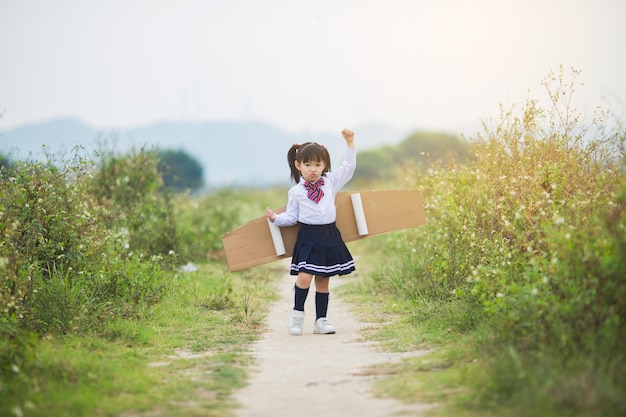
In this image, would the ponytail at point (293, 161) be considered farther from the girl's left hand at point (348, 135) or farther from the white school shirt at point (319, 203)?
the girl's left hand at point (348, 135)

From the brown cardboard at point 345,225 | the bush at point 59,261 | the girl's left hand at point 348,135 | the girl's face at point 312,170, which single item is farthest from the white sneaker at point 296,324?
the girl's left hand at point 348,135

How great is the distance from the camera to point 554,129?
25.1 ft

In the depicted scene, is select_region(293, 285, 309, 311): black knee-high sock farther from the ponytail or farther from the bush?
the bush

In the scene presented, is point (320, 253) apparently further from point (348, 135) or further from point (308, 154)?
point (348, 135)

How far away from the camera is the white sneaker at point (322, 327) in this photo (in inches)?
275

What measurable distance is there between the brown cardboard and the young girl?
28 cm

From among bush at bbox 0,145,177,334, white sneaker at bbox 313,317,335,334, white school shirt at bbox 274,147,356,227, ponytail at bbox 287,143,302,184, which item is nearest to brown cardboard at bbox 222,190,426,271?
white school shirt at bbox 274,147,356,227

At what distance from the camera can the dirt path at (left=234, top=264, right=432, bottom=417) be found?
14.9 feet

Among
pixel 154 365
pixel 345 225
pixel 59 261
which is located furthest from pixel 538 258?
pixel 59 261

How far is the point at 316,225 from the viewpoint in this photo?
7.00 m

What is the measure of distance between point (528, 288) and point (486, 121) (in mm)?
3276

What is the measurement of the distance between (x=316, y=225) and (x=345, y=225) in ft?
1.76

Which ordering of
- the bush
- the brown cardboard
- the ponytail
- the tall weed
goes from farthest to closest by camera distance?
the brown cardboard → the ponytail → the bush → the tall weed

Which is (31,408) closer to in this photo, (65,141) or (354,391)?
(354,391)
